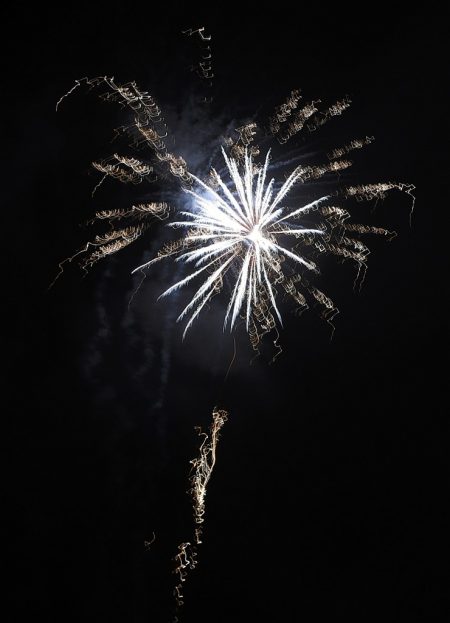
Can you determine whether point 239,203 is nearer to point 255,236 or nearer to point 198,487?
point 255,236

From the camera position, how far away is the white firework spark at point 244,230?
369 inches

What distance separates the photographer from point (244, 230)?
9.29 meters

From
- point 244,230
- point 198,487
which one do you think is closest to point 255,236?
point 244,230

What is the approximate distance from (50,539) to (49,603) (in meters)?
2.31

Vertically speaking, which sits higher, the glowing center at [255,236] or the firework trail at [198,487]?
the glowing center at [255,236]

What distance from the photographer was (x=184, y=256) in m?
10.0

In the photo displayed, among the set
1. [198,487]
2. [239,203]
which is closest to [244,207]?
[239,203]

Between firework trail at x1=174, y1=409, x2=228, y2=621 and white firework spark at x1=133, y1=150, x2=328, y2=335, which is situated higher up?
white firework spark at x1=133, y1=150, x2=328, y2=335

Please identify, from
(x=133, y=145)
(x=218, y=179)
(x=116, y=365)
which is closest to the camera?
(x=218, y=179)

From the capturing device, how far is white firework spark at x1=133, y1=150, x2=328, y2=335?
30.8 feet

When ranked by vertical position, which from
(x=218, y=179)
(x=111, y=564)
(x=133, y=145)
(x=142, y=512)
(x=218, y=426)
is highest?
(x=133, y=145)

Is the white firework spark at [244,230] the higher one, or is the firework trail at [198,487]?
the white firework spark at [244,230]

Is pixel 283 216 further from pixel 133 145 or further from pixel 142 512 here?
pixel 142 512

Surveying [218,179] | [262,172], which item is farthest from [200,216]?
[262,172]
